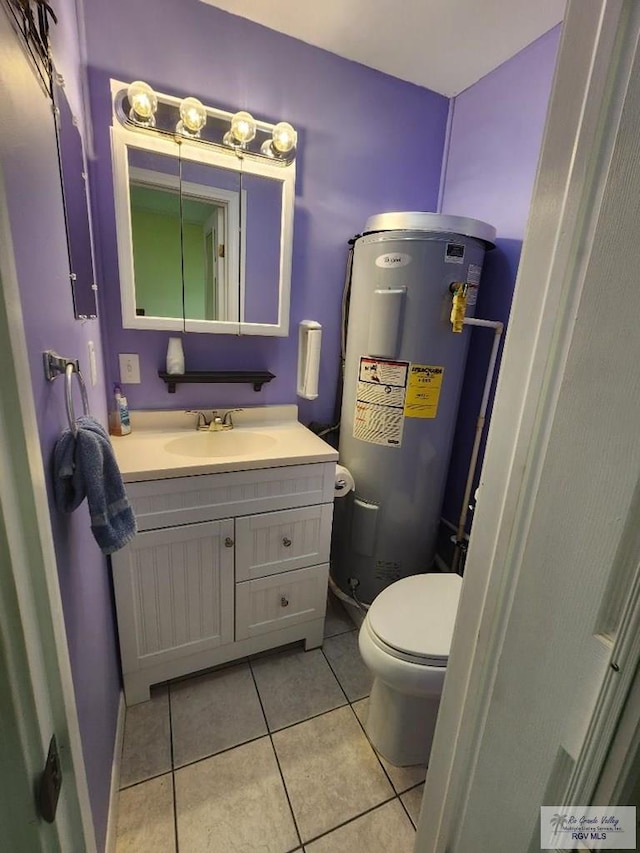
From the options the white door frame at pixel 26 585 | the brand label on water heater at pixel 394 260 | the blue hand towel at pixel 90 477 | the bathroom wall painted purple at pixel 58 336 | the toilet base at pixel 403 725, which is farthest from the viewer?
the brand label on water heater at pixel 394 260

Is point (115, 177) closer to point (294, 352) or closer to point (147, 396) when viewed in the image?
point (147, 396)

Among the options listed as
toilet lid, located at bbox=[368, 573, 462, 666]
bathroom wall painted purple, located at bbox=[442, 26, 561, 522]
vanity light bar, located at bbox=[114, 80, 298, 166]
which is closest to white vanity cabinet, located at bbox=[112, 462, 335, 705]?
toilet lid, located at bbox=[368, 573, 462, 666]

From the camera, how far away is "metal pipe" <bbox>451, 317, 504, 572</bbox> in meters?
1.53

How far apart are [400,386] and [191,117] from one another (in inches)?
48.8

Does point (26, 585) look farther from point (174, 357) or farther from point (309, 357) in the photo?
point (309, 357)

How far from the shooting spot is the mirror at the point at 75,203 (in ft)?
2.85

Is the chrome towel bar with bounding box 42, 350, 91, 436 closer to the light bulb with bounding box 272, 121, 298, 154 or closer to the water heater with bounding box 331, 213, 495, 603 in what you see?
the water heater with bounding box 331, 213, 495, 603

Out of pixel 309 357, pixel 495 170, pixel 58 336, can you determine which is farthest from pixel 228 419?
pixel 495 170

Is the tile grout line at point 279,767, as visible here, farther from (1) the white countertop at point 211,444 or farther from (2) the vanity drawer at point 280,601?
(1) the white countertop at point 211,444

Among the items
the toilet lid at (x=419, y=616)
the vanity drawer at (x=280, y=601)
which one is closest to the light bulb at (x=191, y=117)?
the vanity drawer at (x=280, y=601)

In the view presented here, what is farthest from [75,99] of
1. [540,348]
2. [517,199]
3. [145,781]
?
[145,781]

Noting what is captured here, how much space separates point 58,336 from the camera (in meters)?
0.77

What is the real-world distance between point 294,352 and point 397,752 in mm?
1571

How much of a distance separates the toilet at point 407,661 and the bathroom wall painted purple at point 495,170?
2.39 ft
